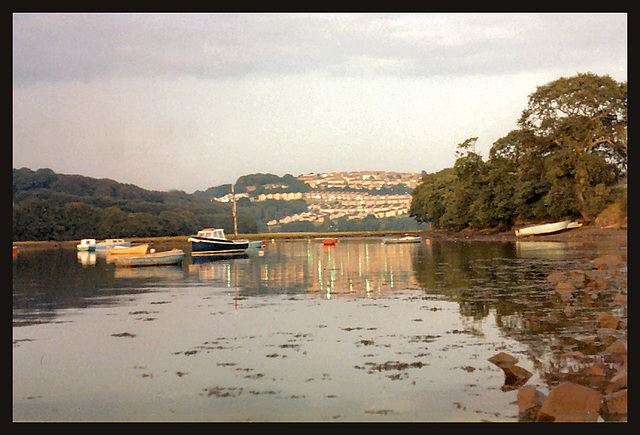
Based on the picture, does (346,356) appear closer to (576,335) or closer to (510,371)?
(510,371)

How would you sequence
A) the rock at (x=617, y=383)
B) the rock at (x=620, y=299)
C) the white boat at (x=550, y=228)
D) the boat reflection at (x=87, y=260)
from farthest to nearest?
1. the white boat at (x=550, y=228)
2. the boat reflection at (x=87, y=260)
3. the rock at (x=620, y=299)
4. the rock at (x=617, y=383)

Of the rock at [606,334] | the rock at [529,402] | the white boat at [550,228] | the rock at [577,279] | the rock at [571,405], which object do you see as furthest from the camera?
the white boat at [550,228]

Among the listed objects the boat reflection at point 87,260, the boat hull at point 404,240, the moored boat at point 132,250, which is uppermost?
the moored boat at point 132,250

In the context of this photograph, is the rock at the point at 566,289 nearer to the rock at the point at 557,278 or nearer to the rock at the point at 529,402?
the rock at the point at 557,278

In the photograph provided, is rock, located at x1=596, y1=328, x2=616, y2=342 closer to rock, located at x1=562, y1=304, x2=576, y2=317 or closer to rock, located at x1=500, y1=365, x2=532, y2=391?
rock, located at x1=562, y1=304, x2=576, y2=317

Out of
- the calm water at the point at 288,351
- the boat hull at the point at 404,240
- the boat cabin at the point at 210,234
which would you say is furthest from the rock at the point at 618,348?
the boat hull at the point at 404,240

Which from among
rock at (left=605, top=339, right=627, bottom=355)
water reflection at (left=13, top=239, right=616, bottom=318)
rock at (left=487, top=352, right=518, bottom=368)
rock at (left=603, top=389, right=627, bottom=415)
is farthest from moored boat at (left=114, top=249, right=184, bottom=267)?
rock at (left=603, top=389, right=627, bottom=415)

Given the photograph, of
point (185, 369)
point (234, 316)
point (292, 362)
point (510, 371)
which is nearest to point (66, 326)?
point (234, 316)
